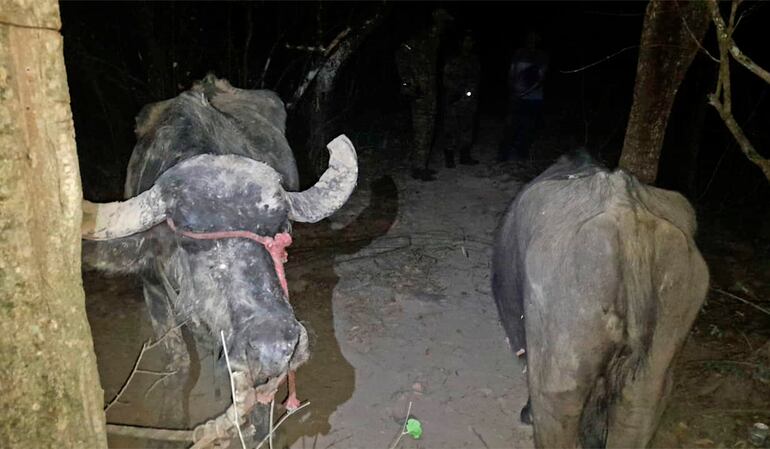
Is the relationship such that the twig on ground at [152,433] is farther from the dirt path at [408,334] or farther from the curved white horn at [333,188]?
the dirt path at [408,334]

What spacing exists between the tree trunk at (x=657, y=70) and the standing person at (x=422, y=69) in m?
4.27

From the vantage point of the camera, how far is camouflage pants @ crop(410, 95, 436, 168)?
9.49 meters

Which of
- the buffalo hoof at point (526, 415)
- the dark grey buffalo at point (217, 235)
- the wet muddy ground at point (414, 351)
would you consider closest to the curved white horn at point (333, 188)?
the dark grey buffalo at point (217, 235)

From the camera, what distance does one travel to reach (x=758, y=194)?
927 centimetres

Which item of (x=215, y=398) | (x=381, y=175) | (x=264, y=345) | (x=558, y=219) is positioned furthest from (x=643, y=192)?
(x=381, y=175)

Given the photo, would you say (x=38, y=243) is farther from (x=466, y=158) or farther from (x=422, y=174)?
(x=466, y=158)

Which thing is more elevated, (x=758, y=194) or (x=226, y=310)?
(x=226, y=310)

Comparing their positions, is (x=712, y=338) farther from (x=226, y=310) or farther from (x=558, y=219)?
(x=226, y=310)

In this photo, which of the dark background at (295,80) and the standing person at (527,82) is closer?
the dark background at (295,80)

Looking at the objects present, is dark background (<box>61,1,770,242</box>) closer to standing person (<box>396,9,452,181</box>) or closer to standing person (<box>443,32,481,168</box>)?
standing person (<box>396,9,452,181</box>)

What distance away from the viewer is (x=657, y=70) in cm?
528

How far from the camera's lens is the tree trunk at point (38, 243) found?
1385 millimetres

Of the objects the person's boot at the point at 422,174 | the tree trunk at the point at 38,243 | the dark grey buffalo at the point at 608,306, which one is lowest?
the person's boot at the point at 422,174

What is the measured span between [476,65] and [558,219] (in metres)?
7.31
